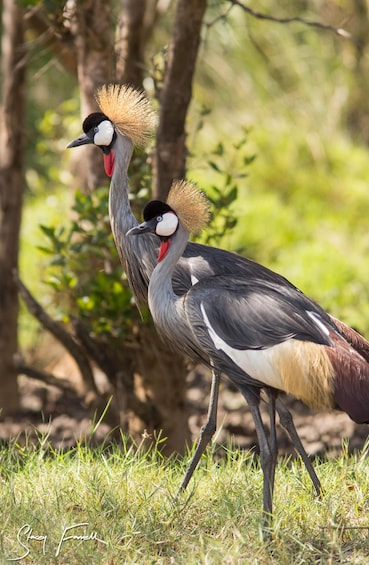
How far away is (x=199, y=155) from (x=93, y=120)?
18.2 feet

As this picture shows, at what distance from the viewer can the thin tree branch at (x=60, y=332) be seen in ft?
18.0

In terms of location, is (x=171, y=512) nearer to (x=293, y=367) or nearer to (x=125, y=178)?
(x=293, y=367)

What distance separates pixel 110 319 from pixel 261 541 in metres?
2.21

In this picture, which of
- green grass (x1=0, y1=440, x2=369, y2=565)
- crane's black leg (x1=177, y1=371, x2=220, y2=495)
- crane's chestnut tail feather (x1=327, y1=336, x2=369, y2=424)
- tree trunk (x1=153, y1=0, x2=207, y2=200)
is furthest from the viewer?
tree trunk (x1=153, y1=0, x2=207, y2=200)

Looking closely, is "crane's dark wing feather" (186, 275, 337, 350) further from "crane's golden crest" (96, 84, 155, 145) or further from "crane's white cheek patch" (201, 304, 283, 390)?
"crane's golden crest" (96, 84, 155, 145)

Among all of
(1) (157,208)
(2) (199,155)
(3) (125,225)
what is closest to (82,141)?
(3) (125,225)

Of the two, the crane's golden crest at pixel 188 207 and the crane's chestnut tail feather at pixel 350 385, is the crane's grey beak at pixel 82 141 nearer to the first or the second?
the crane's golden crest at pixel 188 207

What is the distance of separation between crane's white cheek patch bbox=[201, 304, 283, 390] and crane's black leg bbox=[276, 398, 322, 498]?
0.44 m

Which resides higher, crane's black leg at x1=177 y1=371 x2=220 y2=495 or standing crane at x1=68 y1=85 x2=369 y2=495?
standing crane at x1=68 y1=85 x2=369 y2=495

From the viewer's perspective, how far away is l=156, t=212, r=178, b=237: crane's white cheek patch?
3.61m

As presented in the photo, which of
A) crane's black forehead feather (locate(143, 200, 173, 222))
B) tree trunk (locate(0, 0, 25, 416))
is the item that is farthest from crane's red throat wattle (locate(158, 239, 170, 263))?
tree trunk (locate(0, 0, 25, 416))

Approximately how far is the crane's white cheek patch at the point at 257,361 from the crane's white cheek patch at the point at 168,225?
0.40 meters

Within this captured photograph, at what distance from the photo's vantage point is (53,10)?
5059 mm

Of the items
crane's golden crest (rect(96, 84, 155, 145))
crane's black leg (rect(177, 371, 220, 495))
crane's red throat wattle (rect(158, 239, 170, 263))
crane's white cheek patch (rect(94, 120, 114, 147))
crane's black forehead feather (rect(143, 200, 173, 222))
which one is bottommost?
crane's black leg (rect(177, 371, 220, 495))
